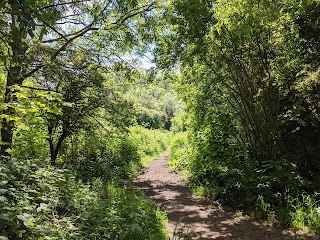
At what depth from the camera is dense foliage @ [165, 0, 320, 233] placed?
5340mm

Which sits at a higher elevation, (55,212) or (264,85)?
(264,85)

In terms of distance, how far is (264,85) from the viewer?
6.23 metres

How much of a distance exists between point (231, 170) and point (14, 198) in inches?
207

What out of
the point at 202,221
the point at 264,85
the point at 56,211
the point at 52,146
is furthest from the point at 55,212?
the point at 264,85

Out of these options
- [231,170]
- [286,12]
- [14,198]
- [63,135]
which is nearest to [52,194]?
[14,198]

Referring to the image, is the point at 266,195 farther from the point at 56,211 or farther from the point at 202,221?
the point at 56,211

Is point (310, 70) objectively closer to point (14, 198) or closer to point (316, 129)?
point (316, 129)

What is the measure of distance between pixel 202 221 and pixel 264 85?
10.6 ft

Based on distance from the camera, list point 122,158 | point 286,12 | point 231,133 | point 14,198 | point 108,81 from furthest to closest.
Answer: point 122,158, point 231,133, point 108,81, point 286,12, point 14,198

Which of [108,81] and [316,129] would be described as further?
[108,81]

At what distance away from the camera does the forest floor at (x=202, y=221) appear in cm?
495

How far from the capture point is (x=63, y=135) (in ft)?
24.5

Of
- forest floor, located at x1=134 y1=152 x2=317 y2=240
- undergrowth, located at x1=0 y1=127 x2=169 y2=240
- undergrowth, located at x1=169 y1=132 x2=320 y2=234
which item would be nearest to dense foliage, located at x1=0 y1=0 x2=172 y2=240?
undergrowth, located at x1=0 y1=127 x2=169 y2=240

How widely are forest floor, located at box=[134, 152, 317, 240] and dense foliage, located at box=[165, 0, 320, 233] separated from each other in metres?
0.36
